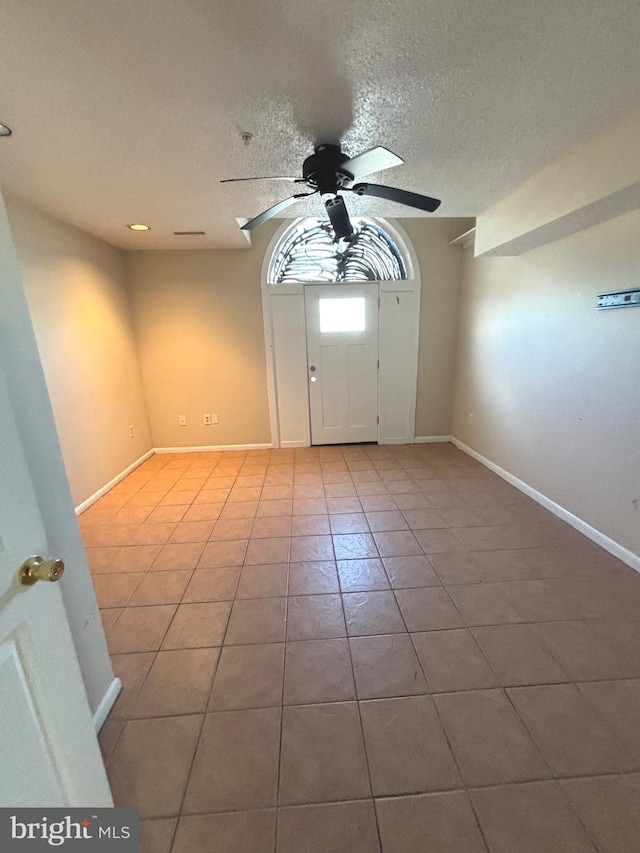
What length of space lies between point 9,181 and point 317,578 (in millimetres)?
3013

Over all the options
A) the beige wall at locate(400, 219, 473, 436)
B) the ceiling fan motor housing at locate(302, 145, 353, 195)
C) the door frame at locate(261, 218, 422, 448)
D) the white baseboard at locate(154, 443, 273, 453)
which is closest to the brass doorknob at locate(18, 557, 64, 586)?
the ceiling fan motor housing at locate(302, 145, 353, 195)

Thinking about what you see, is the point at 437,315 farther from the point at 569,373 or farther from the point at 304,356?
the point at 569,373

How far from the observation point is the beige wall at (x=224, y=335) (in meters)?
3.72

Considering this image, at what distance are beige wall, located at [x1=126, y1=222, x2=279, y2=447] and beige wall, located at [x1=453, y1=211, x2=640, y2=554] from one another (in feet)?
8.18

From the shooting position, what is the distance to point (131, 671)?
1.41 meters

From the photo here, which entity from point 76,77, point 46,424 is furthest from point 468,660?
point 76,77

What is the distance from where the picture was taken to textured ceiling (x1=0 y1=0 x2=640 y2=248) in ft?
3.51

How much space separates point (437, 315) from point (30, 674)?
13.8ft

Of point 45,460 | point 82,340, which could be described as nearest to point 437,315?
point 82,340

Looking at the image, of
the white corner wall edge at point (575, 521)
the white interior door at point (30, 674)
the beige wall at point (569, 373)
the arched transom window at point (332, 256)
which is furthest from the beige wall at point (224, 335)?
the white interior door at point (30, 674)

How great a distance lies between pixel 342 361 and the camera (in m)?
4.02

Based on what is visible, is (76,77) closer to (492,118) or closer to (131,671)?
(492,118)

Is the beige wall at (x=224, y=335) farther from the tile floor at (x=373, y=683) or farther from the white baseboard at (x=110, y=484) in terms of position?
the tile floor at (x=373, y=683)

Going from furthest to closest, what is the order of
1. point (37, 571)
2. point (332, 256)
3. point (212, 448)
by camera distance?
point (212, 448)
point (332, 256)
point (37, 571)
